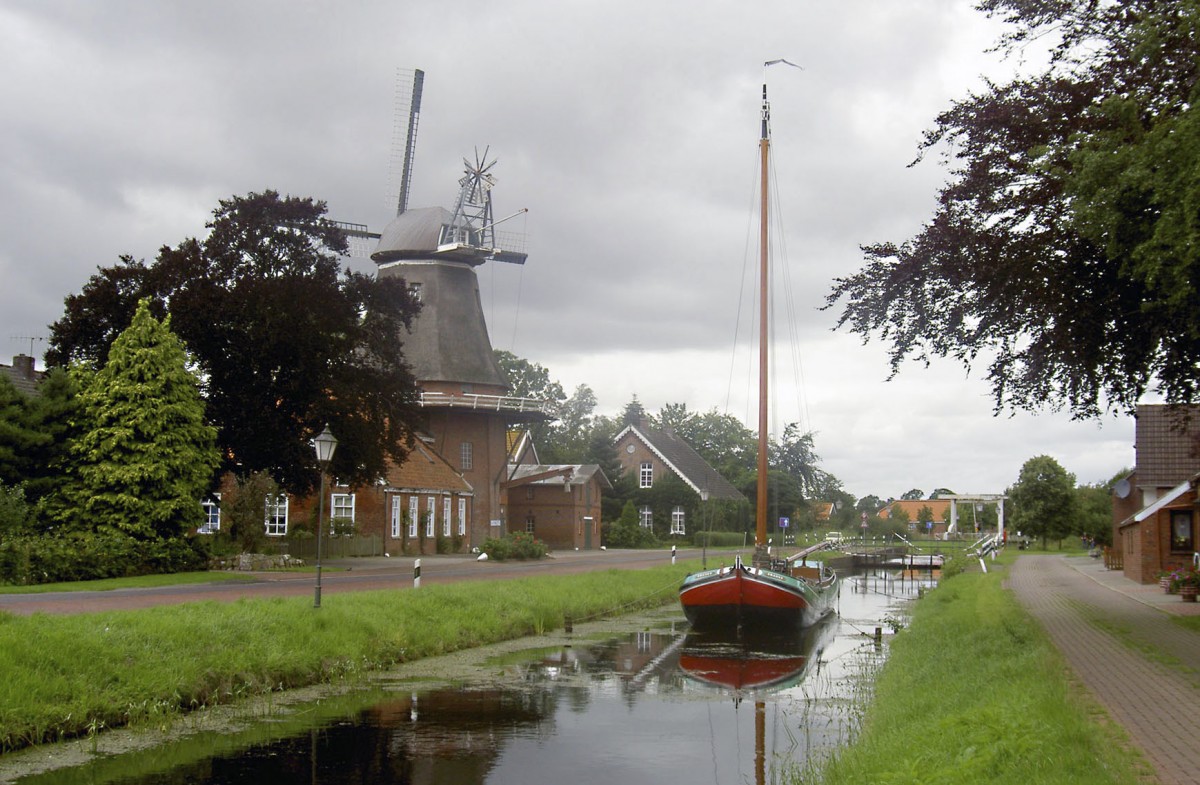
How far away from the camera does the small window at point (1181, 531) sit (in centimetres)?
3297

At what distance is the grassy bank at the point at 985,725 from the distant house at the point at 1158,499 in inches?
581

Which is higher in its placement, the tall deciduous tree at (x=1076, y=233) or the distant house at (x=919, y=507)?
the tall deciduous tree at (x=1076, y=233)

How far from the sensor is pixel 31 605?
21.3 metres

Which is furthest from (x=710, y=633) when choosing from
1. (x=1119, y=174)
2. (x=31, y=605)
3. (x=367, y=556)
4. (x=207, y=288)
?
(x=367, y=556)

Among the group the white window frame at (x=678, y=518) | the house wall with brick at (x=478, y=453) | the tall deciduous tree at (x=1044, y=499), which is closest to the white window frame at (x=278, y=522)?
the house wall with brick at (x=478, y=453)

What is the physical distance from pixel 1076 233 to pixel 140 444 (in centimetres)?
2515

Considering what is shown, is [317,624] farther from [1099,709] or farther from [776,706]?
[1099,709]

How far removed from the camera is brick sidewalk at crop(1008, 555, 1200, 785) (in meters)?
9.98

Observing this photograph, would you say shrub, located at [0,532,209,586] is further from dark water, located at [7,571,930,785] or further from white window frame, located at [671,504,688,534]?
white window frame, located at [671,504,688,534]

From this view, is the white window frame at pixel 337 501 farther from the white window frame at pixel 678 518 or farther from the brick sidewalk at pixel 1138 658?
the white window frame at pixel 678 518

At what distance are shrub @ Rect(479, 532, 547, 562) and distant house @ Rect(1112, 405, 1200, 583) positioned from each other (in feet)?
76.8

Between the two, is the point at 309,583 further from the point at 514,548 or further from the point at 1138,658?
the point at 1138,658

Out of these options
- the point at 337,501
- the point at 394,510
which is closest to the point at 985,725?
→ the point at 337,501

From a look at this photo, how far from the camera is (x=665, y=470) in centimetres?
8125
